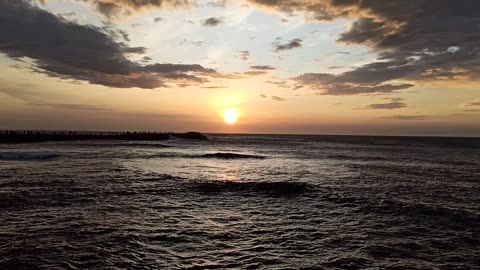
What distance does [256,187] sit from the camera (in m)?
25.1

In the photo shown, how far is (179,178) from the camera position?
28.8 meters

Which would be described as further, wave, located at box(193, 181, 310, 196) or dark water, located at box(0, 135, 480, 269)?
wave, located at box(193, 181, 310, 196)

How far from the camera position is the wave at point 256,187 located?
75.8ft

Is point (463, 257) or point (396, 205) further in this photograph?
point (396, 205)

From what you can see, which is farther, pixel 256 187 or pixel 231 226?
pixel 256 187

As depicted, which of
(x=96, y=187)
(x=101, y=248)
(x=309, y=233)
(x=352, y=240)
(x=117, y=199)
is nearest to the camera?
(x=101, y=248)

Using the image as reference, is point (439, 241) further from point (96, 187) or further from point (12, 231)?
point (96, 187)

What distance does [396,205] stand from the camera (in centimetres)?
1902

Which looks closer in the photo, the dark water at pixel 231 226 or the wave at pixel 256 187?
the dark water at pixel 231 226

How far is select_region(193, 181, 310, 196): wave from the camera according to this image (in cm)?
2311

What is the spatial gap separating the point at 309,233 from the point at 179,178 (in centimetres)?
1743

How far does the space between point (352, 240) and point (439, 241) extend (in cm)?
327

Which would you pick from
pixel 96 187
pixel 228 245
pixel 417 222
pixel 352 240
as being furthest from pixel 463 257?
pixel 96 187

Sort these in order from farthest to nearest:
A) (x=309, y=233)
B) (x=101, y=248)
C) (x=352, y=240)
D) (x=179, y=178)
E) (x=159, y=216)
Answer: (x=179, y=178) < (x=159, y=216) < (x=309, y=233) < (x=352, y=240) < (x=101, y=248)
